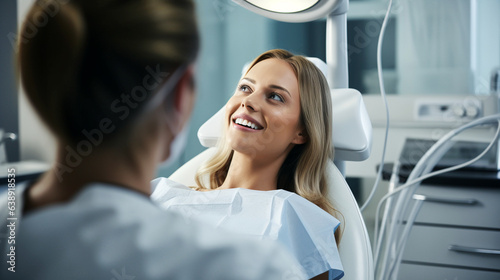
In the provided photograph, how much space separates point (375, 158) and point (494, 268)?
36.5 inches

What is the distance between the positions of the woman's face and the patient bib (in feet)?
0.48

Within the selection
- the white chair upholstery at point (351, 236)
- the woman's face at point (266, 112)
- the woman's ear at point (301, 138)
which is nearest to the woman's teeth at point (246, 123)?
the woman's face at point (266, 112)

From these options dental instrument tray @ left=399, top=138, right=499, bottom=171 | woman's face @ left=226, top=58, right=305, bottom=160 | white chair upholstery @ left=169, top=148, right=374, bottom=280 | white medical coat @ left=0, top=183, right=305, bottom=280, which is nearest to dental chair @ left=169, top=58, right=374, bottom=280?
white chair upholstery @ left=169, top=148, right=374, bottom=280

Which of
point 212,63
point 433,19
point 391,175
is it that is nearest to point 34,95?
point 391,175

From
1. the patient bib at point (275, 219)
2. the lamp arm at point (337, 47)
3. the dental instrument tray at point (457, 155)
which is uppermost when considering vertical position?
the lamp arm at point (337, 47)

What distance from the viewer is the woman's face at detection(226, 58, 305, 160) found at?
39.4 inches

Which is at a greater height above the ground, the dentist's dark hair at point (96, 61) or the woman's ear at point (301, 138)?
the dentist's dark hair at point (96, 61)

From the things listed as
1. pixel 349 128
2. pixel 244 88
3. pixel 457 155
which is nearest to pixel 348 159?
pixel 349 128

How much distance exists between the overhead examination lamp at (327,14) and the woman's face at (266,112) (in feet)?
0.38

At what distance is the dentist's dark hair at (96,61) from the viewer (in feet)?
0.99

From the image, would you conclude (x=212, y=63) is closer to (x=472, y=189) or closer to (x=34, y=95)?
(x=472, y=189)

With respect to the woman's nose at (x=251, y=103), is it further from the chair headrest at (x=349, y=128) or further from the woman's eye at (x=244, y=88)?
the chair headrest at (x=349, y=128)

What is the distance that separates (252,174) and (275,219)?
0.86ft

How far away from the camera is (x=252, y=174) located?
1063mm
